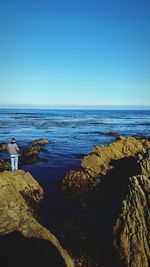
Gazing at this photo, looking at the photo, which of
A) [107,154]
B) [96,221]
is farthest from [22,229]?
[107,154]

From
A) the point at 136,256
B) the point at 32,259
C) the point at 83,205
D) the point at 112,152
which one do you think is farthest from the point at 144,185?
the point at 112,152

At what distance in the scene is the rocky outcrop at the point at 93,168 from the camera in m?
16.9

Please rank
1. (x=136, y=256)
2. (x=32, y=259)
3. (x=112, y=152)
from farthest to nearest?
(x=112, y=152)
(x=136, y=256)
(x=32, y=259)

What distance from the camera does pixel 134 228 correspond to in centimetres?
1038

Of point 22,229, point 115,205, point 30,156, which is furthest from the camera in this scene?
point 30,156

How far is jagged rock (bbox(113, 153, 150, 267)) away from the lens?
9789 mm

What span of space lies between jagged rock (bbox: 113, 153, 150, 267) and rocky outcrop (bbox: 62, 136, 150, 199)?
5175 millimetres

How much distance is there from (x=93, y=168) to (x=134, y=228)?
8557mm

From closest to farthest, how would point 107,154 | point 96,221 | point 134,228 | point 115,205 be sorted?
point 134,228 → point 115,205 → point 96,221 → point 107,154

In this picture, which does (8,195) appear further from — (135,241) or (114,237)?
(135,241)

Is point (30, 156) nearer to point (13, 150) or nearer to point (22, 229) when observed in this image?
point (13, 150)

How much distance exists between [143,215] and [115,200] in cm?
248

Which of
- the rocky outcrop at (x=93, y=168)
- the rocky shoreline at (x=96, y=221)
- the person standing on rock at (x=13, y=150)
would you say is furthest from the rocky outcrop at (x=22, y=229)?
the person standing on rock at (x=13, y=150)

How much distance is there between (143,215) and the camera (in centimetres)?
1083
